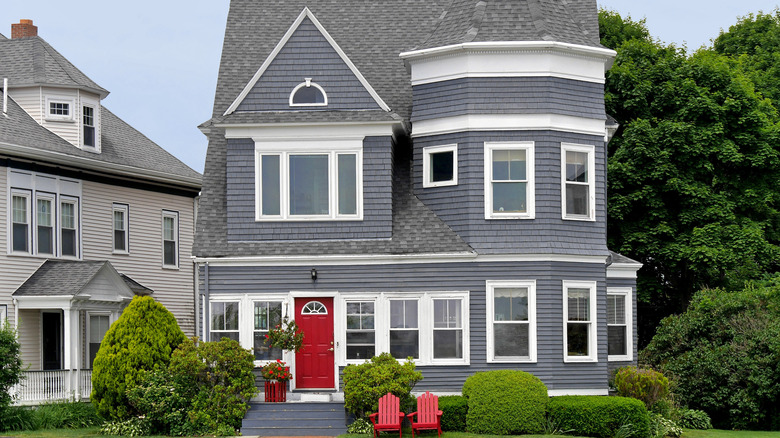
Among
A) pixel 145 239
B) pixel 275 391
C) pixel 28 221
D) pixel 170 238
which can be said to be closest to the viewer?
pixel 275 391

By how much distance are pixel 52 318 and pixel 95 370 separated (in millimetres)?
8068

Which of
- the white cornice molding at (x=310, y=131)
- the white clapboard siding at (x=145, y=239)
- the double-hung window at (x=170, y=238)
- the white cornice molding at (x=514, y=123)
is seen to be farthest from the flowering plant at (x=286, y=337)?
the double-hung window at (x=170, y=238)

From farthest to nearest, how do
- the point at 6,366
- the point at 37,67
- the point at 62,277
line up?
the point at 37,67
the point at 62,277
the point at 6,366

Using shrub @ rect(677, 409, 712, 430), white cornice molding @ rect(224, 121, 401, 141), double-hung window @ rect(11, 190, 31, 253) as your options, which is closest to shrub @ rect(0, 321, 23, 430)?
double-hung window @ rect(11, 190, 31, 253)

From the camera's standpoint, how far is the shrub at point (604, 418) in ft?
71.8

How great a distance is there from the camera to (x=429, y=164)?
83.7ft

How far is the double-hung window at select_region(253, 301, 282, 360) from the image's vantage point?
24.6 metres

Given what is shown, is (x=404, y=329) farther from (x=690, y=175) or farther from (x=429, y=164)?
(x=690, y=175)

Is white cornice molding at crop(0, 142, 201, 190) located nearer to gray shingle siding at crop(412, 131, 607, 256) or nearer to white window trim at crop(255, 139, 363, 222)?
white window trim at crop(255, 139, 363, 222)

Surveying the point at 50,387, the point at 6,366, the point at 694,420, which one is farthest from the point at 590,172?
the point at 50,387

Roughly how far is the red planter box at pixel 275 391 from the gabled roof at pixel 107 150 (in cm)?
1089

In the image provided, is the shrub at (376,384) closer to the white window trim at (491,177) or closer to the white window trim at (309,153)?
the white window trim at (309,153)

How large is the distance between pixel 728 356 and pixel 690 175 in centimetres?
1037

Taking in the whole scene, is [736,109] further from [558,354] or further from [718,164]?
[558,354]
